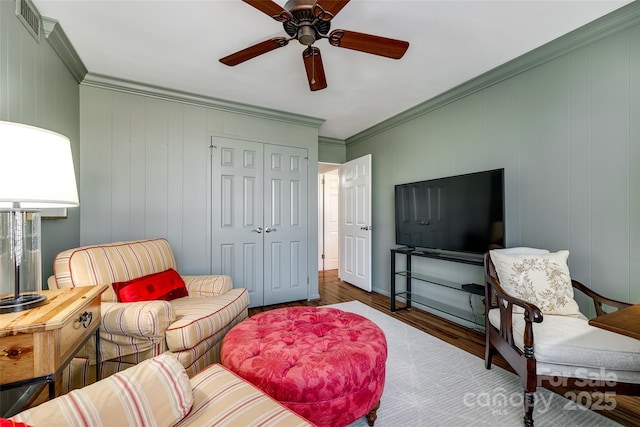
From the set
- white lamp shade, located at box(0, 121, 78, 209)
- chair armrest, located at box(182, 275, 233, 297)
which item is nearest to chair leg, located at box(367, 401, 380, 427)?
chair armrest, located at box(182, 275, 233, 297)

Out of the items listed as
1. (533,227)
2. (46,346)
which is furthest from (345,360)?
(533,227)

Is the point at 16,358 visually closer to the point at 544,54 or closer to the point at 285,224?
the point at 285,224

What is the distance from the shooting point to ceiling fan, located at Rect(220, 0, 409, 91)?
1.45 meters

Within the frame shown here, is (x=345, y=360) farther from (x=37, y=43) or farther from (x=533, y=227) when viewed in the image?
(x=37, y=43)

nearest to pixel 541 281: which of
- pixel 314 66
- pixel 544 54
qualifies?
pixel 544 54

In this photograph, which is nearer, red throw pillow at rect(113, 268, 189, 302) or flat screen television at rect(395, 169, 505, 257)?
red throw pillow at rect(113, 268, 189, 302)

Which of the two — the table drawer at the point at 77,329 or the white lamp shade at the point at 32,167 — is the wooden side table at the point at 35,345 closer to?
the table drawer at the point at 77,329

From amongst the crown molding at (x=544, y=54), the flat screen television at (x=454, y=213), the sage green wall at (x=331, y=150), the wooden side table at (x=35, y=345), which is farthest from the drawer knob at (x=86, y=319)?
the sage green wall at (x=331, y=150)

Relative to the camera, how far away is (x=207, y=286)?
2414mm

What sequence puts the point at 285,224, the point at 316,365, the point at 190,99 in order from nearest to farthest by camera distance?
the point at 316,365 → the point at 190,99 → the point at 285,224

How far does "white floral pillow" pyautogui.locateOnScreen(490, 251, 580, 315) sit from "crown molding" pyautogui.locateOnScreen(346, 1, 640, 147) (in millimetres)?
1524

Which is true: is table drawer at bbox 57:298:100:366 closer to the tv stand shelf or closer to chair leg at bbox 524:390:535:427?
chair leg at bbox 524:390:535:427

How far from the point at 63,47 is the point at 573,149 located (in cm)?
391

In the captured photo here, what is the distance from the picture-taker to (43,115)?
6.25ft
